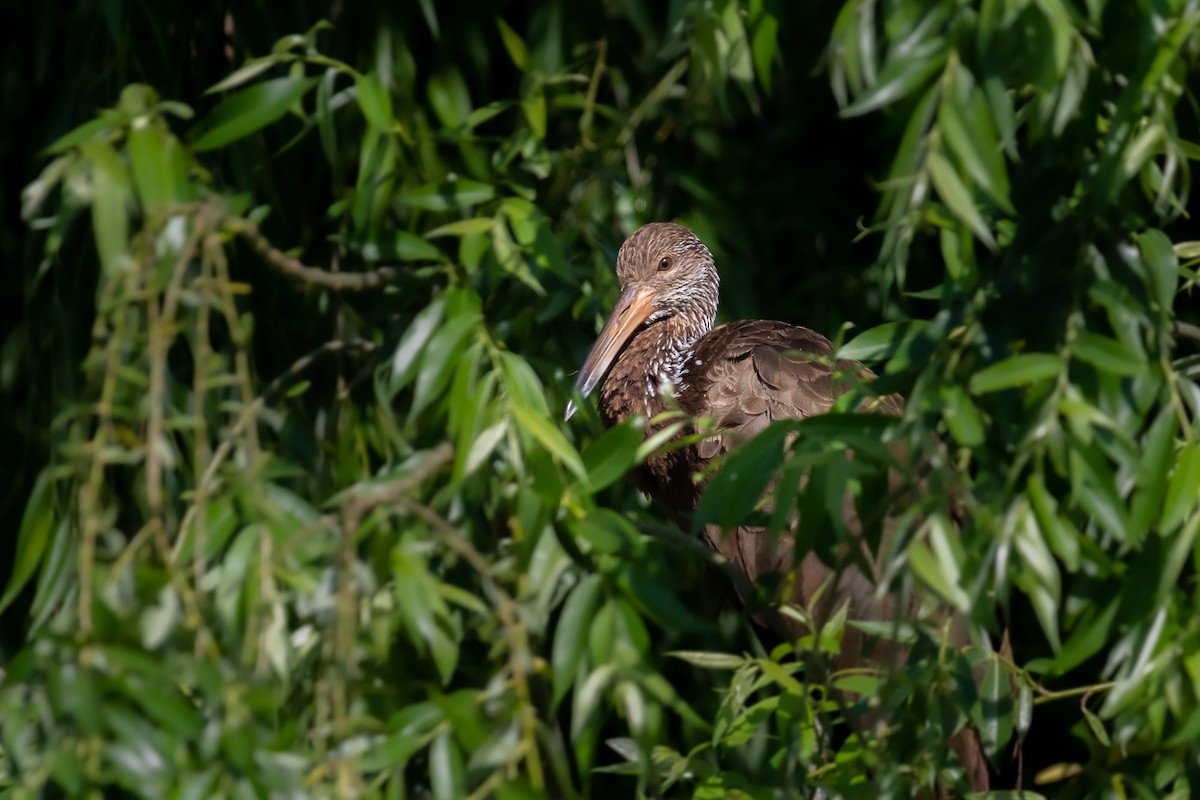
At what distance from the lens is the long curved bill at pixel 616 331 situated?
10.2 feet

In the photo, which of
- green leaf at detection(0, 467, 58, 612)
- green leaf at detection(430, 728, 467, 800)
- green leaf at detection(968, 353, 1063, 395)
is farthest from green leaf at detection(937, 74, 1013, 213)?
green leaf at detection(0, 467, 58, 612)

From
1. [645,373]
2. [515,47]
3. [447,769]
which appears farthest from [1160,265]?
[645,373]

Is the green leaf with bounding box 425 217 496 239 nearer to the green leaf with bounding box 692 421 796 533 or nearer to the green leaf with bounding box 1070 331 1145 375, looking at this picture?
the green leaf with bounding box 692 421 796 533

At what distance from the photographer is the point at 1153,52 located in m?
1.59

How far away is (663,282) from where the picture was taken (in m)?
3.61

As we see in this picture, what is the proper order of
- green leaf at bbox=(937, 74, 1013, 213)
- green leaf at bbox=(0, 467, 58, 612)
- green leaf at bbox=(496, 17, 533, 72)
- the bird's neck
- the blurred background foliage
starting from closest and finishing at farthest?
the blurred background foliage < green leaf at bbox=(937, 74, 1013, 213) < green leaf at bbox=(0, 467, 58, 612) < green leaf at bbox=(496, 17, 533, 72) < the bird's neck

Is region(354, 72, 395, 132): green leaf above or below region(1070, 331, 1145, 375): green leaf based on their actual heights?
above

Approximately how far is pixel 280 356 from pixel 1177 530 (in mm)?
1464

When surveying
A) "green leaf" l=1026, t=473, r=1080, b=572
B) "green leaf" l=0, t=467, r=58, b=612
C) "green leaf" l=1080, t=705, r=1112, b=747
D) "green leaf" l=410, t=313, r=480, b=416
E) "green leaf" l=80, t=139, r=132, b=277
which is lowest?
"green leaf" l=1080, t=705, r=1112, b=747

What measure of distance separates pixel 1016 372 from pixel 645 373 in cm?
197

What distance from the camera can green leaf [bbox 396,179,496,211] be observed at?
6.77 feet

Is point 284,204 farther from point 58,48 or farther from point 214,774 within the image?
point 214,774

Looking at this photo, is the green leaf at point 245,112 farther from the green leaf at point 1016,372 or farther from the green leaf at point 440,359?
the green leaf at point 1016,372

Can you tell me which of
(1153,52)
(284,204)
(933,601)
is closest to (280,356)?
(284,204)
